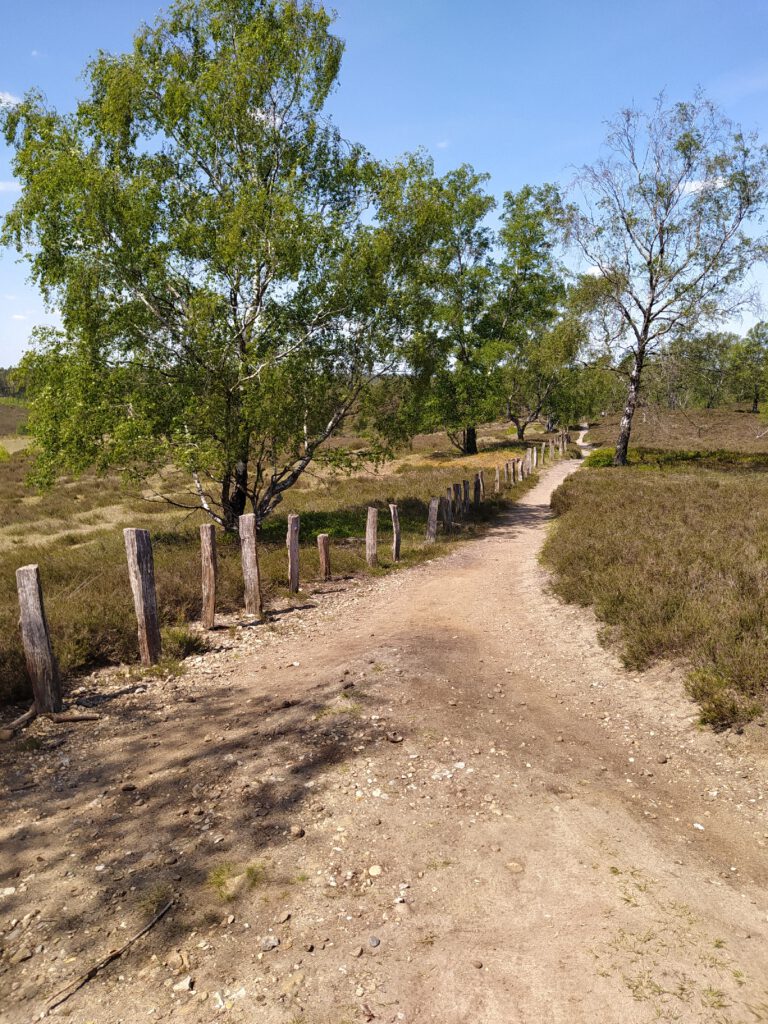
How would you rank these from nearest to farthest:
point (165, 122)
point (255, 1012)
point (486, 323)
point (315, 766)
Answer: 1. point (255, 1012)
2. point (315, 766)
3. point (165, 122)
4. point (486, 323)

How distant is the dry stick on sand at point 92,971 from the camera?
10.6 ft

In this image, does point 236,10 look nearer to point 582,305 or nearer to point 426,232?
point 426,232

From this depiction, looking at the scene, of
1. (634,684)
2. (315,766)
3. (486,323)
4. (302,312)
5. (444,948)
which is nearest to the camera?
(444,948)

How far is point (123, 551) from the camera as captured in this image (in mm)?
15297

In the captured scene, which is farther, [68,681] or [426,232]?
[426,232]

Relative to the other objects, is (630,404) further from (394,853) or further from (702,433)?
(702,433)

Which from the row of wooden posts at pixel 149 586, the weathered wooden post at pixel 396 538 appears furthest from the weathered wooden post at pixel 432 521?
the weathered wooden post at pixel 396 538

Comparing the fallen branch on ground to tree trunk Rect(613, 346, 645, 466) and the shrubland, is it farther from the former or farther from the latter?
tree trunk Rect(613, 346, 645, 466)

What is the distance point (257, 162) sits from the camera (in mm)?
16047

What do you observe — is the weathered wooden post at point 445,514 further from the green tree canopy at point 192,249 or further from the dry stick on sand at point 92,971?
the dry stick on sand at point 92,971

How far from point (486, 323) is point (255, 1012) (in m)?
38.5

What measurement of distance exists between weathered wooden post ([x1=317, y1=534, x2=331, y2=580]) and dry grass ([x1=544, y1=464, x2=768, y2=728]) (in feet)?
16.9

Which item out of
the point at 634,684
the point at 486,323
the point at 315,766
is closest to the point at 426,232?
the point at 634,684

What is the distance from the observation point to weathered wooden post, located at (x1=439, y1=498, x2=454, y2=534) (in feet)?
61.9
